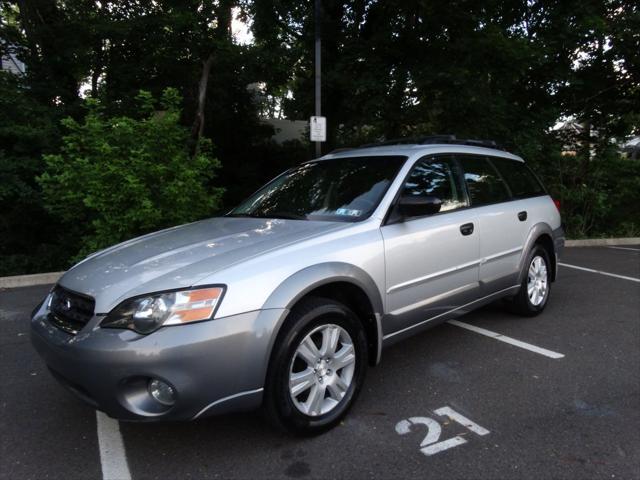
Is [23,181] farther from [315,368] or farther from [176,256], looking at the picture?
[315,368]

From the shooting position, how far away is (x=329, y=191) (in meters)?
3.58

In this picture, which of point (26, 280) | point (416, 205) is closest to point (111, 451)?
point (416, 205)

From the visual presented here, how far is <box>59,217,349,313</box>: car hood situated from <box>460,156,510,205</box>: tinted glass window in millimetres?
1548

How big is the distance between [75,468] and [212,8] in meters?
9.64

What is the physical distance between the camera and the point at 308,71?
12266 millimetres

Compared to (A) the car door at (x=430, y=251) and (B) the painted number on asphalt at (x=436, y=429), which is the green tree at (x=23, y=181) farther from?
(B) the painted number on asphalt at (x=436, y=429)

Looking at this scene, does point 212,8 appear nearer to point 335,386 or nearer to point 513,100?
point 513,100

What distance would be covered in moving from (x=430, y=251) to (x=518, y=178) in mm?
1998

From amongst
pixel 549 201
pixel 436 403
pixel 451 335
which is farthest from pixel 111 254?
pixel 549 201

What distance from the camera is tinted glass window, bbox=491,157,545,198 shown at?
183 inches

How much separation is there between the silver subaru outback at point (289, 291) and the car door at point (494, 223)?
19 millimetres

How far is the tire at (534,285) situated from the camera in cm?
466

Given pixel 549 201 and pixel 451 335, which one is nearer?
pixel 451 335

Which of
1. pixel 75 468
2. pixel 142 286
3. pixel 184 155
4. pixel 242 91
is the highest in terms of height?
pixel 242 91
